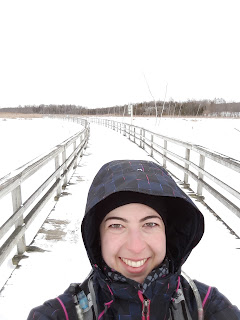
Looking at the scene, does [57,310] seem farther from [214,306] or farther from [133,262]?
[214,306]

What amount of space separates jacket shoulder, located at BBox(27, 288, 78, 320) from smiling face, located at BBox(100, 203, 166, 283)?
0.25m

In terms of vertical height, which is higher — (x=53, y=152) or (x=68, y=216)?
(x=53, y=152)

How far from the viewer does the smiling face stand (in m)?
1.34

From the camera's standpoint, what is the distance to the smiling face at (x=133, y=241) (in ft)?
4.41

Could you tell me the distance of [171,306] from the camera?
135cm

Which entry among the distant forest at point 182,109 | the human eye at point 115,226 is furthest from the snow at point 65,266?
the distant forest at point 182,109

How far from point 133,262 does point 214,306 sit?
0.44 metres

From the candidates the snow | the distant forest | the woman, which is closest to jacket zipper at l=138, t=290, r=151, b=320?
the woman

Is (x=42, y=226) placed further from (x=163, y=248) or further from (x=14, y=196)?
(x=163, y=248)

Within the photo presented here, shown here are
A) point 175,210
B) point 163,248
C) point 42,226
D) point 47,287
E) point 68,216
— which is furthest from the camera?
point 68,216

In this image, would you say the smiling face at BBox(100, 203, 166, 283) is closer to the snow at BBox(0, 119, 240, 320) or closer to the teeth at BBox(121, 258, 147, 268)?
the teeth at BBox(121, 258, 147, 268)

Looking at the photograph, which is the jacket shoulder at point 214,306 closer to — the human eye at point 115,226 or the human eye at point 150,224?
the human eye at point 150,224

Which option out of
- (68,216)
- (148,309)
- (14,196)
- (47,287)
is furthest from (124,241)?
(68,216)

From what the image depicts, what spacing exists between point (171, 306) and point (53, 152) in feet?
11.0
